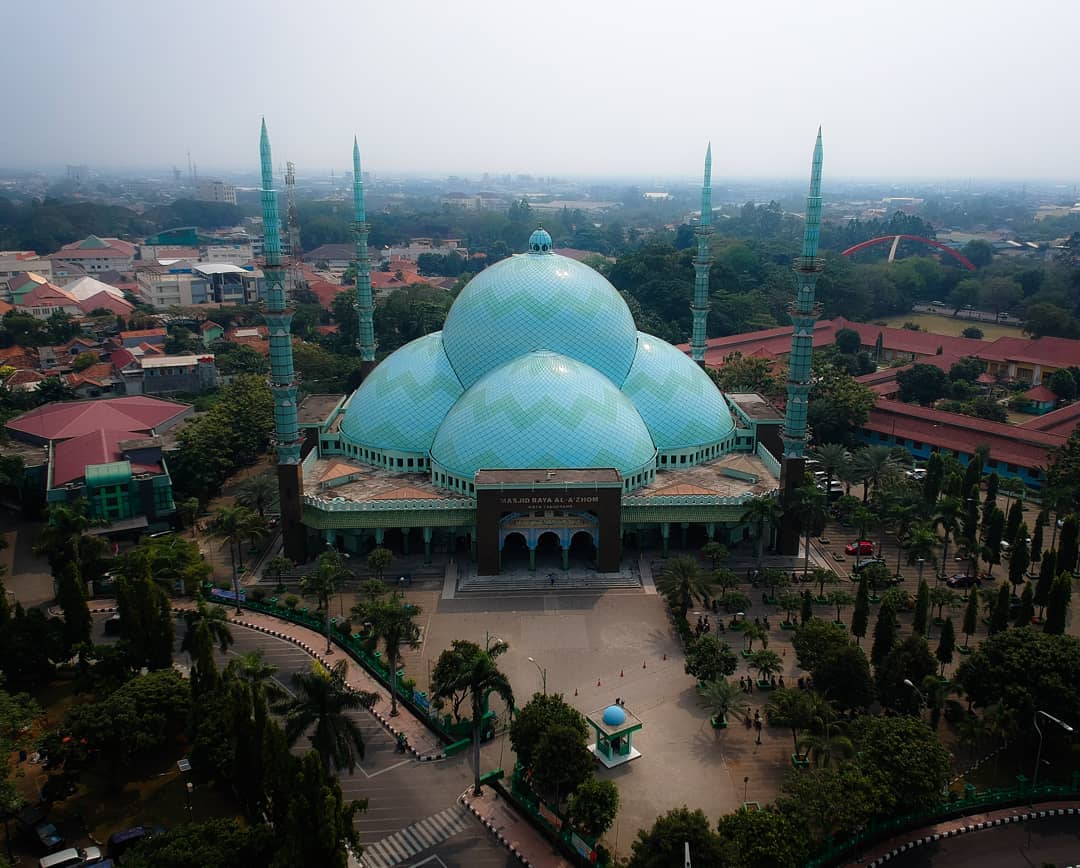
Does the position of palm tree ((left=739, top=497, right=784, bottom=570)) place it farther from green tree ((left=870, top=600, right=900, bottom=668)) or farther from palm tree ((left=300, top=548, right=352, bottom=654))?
palm tree ((left=300, top=548, right=352, bottom=654))

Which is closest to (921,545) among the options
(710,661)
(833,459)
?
(833,459)

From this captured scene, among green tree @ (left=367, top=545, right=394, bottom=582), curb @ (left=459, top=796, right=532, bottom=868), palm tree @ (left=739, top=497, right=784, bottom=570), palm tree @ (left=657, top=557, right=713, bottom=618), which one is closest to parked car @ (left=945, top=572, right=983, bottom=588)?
palm tree @ (left=739, top=497, right=784, bottom=570)

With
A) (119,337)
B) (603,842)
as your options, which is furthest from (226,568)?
(119,337)

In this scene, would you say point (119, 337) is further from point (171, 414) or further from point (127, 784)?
point (127, 784)

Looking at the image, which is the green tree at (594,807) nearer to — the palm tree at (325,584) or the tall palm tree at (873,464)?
the palm tree at (325,584)

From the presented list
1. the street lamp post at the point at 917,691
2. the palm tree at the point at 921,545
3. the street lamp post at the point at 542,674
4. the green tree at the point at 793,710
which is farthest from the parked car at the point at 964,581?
the street lamp post at the point at 542,674
